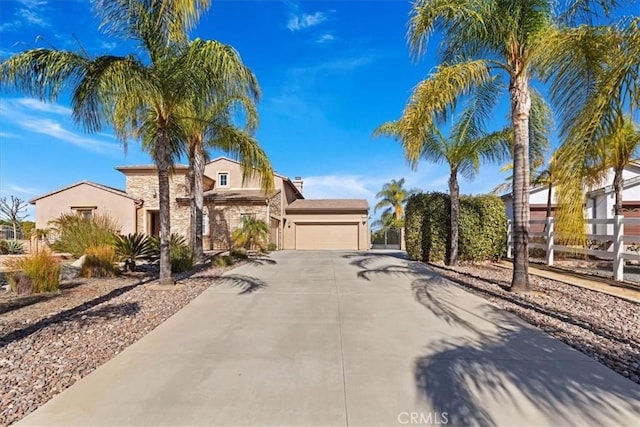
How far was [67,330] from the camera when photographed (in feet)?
17.7

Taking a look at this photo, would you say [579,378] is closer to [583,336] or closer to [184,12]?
[583,336]

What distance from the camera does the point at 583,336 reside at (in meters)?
5.24

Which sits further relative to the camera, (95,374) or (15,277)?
(15,277)

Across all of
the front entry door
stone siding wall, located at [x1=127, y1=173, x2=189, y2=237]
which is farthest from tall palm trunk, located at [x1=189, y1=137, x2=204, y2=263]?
the front entry door

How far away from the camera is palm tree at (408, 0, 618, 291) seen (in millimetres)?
7746

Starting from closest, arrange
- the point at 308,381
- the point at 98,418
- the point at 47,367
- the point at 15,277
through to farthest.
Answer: the point at 98,418 → the point at 308,381 → the point at 47,367 → the point at 15,277

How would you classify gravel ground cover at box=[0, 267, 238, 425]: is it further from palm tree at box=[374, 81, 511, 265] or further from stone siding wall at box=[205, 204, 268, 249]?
stone siding wall at box=[205, 204, 268, 249]

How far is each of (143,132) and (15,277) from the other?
621 centimetres

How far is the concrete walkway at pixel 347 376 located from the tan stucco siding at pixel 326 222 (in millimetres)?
20169

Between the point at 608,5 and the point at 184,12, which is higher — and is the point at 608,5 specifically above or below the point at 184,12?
below

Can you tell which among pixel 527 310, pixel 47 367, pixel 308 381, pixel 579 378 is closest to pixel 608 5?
pixel 527 310

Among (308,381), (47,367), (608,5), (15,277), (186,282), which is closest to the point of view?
(308,381)

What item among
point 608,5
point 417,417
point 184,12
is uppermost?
point 184,12

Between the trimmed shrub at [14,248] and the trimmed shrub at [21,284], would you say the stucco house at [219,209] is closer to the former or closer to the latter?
the trimmed shrub at [14,248]
